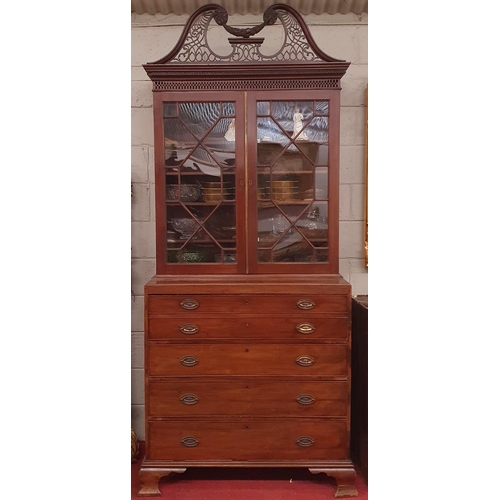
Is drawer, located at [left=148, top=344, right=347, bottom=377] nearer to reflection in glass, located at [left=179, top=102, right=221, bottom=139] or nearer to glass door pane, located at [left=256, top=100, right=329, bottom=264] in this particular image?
glass door pane, located at [left=256, top=100, right=329, bottom=264]

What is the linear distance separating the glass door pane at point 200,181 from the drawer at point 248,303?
0.67ft

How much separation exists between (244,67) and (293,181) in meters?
0.54

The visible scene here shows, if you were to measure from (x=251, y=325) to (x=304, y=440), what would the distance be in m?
0.55

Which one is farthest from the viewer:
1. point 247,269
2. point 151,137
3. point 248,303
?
point 151,137

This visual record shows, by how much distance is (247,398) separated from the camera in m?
1.99

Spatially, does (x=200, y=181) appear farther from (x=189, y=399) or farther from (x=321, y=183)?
(x=189, y=399)

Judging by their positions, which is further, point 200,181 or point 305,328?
point 200,181

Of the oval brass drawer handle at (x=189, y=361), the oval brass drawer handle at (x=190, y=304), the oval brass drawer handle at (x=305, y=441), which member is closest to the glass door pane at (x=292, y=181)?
the oval brass drawer handle at (x=190, y=304)

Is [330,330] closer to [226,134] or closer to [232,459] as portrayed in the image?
[232,459]

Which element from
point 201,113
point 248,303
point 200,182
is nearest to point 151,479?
point 248,303

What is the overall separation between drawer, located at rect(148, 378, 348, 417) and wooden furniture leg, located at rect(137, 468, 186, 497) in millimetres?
250

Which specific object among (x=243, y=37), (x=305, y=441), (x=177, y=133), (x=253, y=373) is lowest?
(x=305, y=441)

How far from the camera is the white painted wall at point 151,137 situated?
240cm

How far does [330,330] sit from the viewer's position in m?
1.98
